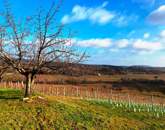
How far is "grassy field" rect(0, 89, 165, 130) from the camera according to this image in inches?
1083

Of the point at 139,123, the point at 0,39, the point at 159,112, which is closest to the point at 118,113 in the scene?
the point at 139,123

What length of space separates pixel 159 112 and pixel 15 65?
1626cm

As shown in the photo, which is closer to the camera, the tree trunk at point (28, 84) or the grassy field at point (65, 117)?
the grassy field at point (65, 117)

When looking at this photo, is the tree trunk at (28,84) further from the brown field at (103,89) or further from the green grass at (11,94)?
the brown field at (103,89)

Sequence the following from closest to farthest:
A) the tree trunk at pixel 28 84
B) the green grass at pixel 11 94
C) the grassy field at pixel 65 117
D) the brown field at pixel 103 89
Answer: the grassy field at pixel 65 117 < the tree trunk at pixel 28 84 < the green grass at pixel 11 94 < the brown field at pixel 103 89

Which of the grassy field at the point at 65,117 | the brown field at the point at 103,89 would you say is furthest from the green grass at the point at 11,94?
the brown field at the point at 103,89

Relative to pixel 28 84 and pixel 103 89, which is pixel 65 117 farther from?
pixel 103 89

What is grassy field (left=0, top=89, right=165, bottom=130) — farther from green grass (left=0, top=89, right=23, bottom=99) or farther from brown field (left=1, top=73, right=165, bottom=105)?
brown field (left=1, top=73, right=165, bottom=105)

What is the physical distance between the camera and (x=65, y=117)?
29625 millimetres

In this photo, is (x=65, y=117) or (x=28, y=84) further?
(x=28, y=84)

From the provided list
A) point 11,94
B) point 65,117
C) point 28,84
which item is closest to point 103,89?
point 11,94

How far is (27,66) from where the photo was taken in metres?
31.7

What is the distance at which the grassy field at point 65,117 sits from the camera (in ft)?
90.3

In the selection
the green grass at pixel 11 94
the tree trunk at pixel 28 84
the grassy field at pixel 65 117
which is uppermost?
the tree trunk at pixel 28 84
